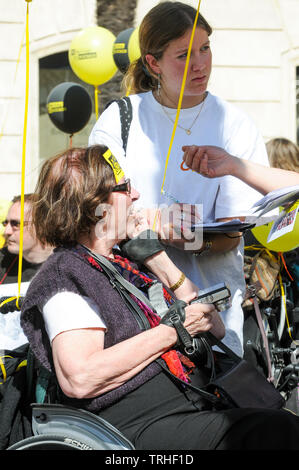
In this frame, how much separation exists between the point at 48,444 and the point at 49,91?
7991mm

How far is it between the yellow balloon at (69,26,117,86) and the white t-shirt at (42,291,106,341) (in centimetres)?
403

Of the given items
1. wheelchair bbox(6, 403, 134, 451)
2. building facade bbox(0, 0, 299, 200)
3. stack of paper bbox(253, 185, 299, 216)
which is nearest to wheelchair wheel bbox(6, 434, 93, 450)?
wheelchair bbox(6, 403, 134, 451)

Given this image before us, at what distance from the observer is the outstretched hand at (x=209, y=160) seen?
91.4 inches

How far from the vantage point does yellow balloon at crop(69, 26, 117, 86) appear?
5730mm

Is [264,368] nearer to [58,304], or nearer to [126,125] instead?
[126,125]

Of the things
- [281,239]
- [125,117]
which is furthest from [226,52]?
[125,117]

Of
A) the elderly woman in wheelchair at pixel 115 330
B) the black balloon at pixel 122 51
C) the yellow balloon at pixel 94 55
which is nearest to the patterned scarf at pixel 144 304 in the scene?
the elderly woman in wheelchair at pixel 115 330

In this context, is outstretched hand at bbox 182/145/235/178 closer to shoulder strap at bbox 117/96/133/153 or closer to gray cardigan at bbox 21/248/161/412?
shoulder strap at bbox 117/96/133/153

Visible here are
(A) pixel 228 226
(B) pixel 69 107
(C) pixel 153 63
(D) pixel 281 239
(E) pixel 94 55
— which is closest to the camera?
(A) pixel 228 226

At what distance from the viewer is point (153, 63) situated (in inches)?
104

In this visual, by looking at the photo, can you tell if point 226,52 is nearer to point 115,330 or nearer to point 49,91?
point 49,91

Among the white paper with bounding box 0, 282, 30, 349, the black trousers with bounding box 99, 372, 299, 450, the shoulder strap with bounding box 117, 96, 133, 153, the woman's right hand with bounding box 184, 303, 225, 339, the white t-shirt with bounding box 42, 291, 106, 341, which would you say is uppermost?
the shoulder strap with bounding box 117, 96, 133, 153
